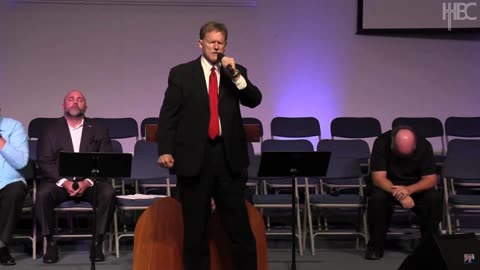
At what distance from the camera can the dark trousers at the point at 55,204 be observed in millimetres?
5156

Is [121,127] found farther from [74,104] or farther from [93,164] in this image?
[93,164]

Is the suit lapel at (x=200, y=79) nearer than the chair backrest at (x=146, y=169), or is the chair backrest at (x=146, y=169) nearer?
the suit lapel at (x=200, y=79)

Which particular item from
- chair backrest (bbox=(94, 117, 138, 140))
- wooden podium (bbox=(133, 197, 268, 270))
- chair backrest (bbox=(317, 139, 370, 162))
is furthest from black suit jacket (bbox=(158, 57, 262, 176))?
chair backrest (bbox=(94, 117, 138, 140))

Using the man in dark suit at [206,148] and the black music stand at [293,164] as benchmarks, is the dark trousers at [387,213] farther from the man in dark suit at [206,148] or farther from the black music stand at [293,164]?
the man in dark suit at [206,148]

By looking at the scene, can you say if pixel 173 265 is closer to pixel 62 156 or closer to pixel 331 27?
pixel 62 156

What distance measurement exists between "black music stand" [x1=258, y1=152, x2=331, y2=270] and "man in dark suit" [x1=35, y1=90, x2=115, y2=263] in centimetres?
146

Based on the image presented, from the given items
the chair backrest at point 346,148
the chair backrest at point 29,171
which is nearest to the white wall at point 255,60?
the chair backrest at point 346,148

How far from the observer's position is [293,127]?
24.3ft

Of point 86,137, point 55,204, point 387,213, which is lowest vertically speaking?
point 387,213

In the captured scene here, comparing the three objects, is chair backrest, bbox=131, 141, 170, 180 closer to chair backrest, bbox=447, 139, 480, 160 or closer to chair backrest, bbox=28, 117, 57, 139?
chair backrest, bbox=28, 117, 57, 139

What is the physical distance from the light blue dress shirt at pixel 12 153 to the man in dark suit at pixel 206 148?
84.3 inches

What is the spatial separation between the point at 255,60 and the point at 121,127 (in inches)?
72.3

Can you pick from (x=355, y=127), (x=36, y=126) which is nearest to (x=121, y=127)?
(x=36, y=126)

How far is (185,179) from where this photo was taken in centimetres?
347
